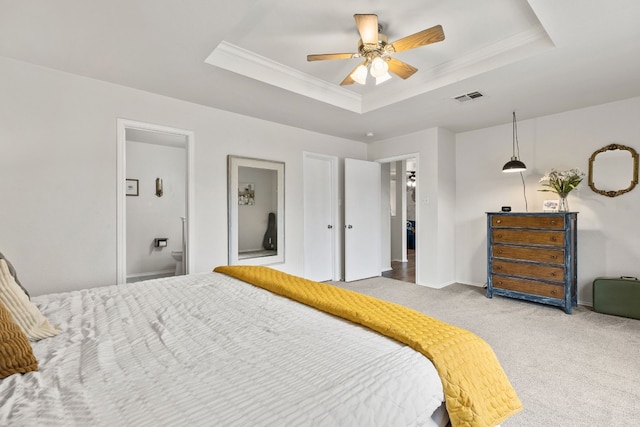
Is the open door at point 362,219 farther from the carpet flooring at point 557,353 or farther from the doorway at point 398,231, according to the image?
the carpet flooring at point 557,353

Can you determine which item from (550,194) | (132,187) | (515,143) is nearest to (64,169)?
(132,187)

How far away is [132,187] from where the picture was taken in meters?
5.11

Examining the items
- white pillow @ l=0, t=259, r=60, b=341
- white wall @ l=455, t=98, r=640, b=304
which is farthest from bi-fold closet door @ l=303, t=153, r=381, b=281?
white pillow @ l=0, t=259, r=60, b=341

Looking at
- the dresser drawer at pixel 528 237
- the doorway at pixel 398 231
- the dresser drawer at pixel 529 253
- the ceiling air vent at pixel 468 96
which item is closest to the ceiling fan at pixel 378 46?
the ceiling air vent at pixel 468 96

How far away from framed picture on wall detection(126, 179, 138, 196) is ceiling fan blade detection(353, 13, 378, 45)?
15.1ft

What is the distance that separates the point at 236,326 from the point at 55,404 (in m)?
0.64

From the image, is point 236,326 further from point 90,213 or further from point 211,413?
point 90,213

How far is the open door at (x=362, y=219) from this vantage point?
492cm

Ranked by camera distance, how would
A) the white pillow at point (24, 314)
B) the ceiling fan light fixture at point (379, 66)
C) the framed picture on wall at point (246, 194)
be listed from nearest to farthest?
the white pillow at point (24, 314), the ceiling fan light fixture at point (379, 66), the framed picture on wall at point (246, 194)

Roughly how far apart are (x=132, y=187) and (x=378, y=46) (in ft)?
15.4

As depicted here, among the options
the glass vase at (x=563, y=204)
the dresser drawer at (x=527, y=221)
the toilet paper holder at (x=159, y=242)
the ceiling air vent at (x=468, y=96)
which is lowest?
the toilet paper holder at (x=159, y=242)

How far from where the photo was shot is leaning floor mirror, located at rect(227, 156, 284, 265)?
377cm

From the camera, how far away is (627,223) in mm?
3465

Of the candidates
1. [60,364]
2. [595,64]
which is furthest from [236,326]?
[595,64]
